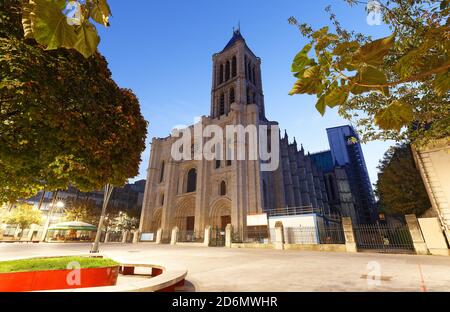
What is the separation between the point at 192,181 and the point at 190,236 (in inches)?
333

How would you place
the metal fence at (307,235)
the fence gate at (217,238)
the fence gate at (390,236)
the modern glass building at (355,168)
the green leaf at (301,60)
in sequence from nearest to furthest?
the green leaf at (301,60) < the fence gate at (390,236) < the metal fence at (307,235) < the fence gate at (217,238) < the modern glass building at (355,168)

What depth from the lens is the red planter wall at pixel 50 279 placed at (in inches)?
140

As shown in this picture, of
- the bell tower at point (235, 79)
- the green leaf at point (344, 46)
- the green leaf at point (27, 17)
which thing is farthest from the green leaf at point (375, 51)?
the bell tower at point (235, 79)

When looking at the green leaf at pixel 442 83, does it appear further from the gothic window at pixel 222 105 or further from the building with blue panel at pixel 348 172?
the building with blue panel at pixel 348 172

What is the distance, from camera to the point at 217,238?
21.9m

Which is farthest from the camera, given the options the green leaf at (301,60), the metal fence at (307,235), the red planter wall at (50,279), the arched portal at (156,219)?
the arched portal at (156,219)

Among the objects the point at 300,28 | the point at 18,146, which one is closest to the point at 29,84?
the point at 18,146

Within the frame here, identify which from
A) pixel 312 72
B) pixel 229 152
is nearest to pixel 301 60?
pixel 312 72

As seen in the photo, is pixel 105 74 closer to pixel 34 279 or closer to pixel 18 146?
pixel 18 146

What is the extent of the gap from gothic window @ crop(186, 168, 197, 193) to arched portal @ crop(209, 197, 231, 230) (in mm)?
5915

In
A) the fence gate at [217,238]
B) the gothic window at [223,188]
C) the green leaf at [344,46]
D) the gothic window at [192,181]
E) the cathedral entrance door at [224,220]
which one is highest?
the gothic window at [192,181]

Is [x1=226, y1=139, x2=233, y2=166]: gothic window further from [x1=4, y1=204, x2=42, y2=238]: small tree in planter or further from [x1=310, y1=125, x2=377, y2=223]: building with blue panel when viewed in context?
[x1=4, y1=204, x2=42, y2=238]: small tree in planter

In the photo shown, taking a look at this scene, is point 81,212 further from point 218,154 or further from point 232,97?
point 232,97

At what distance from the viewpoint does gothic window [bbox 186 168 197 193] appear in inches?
1248
